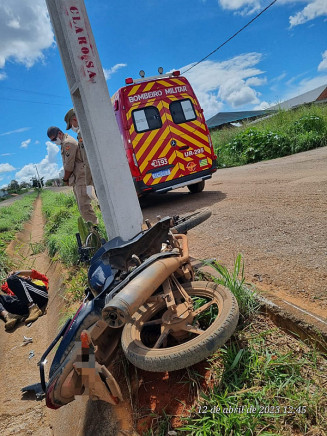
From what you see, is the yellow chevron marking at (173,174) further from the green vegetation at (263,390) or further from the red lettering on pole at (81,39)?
the green vegetation at (263,390)

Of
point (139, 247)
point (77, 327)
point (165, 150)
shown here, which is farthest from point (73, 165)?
point (77, 327)

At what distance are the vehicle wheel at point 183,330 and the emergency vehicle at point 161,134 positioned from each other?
14.5 feet

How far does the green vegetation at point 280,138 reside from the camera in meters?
11.0

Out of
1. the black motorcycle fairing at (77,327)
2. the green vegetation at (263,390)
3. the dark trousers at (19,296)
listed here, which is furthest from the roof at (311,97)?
the black motorcycle fairing at (77,327)

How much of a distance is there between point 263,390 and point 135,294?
2.44ft

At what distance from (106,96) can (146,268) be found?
73.7 inches

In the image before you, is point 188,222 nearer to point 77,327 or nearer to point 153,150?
point 77,327

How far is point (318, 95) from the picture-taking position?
114 feet

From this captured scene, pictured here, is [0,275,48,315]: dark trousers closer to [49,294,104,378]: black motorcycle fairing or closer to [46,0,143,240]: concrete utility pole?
[46,0,143,240]: concrete utility pole

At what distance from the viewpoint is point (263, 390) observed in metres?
1.46

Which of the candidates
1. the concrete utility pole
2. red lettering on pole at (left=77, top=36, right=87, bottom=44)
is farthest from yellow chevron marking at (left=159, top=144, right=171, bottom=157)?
red lettering on pole at (left=77, top=36, right=87, bottom=44)

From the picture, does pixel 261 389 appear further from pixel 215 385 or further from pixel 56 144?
pixel 56 144

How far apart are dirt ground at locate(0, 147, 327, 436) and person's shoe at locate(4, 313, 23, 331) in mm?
111

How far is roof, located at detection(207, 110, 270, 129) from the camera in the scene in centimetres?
3641
